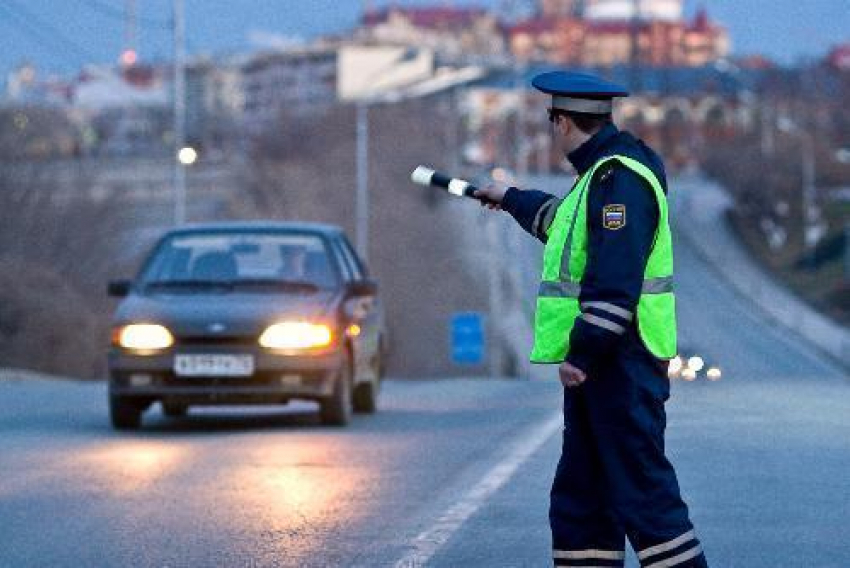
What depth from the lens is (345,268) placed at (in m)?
19.8

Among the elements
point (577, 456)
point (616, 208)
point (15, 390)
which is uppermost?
point (616, 208)

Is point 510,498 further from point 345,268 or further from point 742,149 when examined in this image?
point 742,149

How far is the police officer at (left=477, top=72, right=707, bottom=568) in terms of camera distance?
7543mm

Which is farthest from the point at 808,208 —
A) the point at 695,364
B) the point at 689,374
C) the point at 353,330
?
the point at 353,330

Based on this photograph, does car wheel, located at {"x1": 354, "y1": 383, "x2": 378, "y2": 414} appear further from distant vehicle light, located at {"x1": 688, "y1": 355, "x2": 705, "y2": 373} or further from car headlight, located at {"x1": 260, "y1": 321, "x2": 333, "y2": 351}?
distant vehicle light, located at {"x1": 688, "y1": 355, "x2": 705, "y2": 373}

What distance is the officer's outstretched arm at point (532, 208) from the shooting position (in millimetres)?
8141

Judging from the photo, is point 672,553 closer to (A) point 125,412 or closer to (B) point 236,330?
(B) point 236,330

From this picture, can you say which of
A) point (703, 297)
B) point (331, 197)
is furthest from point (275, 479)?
point (703, 297)

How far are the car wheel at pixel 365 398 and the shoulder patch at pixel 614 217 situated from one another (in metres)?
12.7

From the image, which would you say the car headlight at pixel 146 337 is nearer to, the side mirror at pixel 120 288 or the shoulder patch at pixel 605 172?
the side mirror at pixel 120 288

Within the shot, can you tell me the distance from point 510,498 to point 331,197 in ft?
Result: 306

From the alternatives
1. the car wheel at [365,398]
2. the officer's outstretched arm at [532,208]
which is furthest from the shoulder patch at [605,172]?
the car wheel at [365,398]

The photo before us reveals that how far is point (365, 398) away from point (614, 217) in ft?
42.5

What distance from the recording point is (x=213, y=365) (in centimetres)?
Result: 1803
